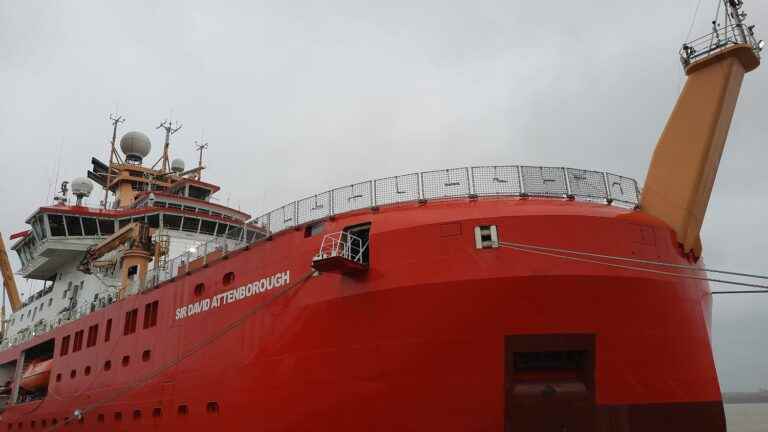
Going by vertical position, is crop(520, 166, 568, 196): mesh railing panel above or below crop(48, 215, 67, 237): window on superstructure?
below

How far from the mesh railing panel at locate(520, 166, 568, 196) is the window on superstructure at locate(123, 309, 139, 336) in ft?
46.8

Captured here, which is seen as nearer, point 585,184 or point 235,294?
point 585,184

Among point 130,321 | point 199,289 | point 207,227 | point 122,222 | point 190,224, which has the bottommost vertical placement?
point 130,321

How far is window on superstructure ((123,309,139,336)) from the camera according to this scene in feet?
64.3

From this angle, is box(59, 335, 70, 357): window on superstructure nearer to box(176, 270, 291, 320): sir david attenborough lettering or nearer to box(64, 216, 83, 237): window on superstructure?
box(64, 216, 83, 237): window on superstructure

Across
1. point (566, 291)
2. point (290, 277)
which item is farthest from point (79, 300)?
point (566, 291)

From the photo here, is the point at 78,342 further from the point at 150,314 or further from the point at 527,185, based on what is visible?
the point at 527,185

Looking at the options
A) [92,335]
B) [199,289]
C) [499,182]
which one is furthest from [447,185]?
[92,335]

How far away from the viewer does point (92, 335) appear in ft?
73.3

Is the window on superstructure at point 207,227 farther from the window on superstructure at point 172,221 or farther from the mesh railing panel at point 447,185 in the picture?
the mesh railing panel at point 447,185

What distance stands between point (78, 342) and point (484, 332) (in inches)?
764

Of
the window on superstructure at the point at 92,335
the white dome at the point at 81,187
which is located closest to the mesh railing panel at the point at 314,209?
the window on superstructure at the point at 92,335

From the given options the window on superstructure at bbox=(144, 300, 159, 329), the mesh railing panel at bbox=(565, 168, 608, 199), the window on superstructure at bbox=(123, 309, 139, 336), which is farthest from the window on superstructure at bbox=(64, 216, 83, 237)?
the mesh railing panel at bbox=(565, 168, 608, 199)

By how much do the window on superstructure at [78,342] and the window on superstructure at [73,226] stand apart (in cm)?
761
